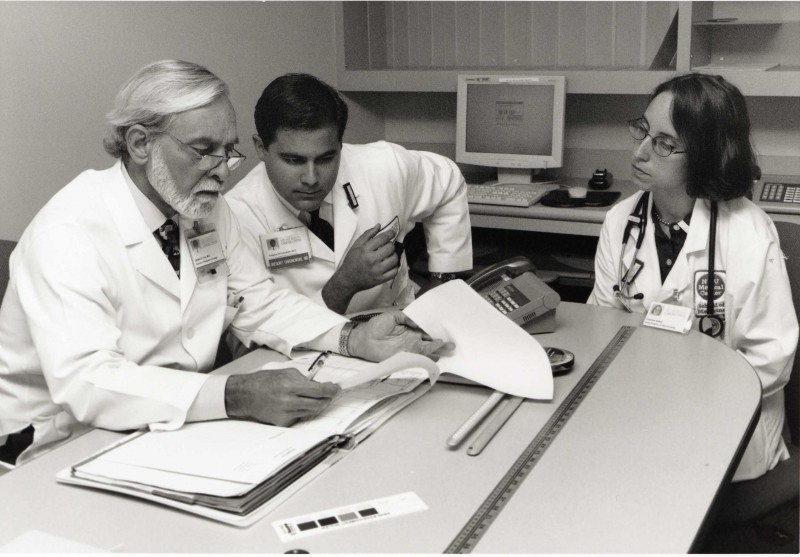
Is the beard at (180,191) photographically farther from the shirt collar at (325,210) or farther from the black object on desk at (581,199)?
the black object on desk at (581,199)

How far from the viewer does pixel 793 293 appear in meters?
2.00

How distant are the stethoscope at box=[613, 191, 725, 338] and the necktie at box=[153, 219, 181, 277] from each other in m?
1.09

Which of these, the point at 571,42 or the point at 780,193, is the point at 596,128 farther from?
the point at 780,193

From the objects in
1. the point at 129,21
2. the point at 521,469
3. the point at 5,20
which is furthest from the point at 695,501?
the point at 129,21

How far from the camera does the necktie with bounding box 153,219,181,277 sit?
1768 mm

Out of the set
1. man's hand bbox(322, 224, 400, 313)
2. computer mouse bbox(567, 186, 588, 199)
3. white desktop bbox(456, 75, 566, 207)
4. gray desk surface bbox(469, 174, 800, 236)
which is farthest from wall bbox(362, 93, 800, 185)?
man's hand bbox(322, 224, 400, 313)

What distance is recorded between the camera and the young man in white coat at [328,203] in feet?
7.09

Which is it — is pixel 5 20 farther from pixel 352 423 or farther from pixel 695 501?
pixel 695 501

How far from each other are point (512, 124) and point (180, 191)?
2328mm

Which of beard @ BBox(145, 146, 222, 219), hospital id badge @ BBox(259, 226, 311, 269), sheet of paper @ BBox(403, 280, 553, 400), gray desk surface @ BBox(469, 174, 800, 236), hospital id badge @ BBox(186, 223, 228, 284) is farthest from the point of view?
gray desk surface @ BBox(469, 174, 800, 236)

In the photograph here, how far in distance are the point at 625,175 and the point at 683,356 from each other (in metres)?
2.30

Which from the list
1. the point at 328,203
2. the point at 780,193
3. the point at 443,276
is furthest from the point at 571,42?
the point at 328,203

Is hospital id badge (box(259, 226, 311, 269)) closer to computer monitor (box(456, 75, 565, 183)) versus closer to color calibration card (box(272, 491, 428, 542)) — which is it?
color calibration card (box(272, 491, 428, 542))

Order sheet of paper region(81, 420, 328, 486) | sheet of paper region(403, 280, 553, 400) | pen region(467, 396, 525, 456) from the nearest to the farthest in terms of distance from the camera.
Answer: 1. sheet of paper region(81, 420, 328, 486)
2. pen region(467, 396, 525, 456)
3. sheet of paper region(403, 280, 553, 400)
